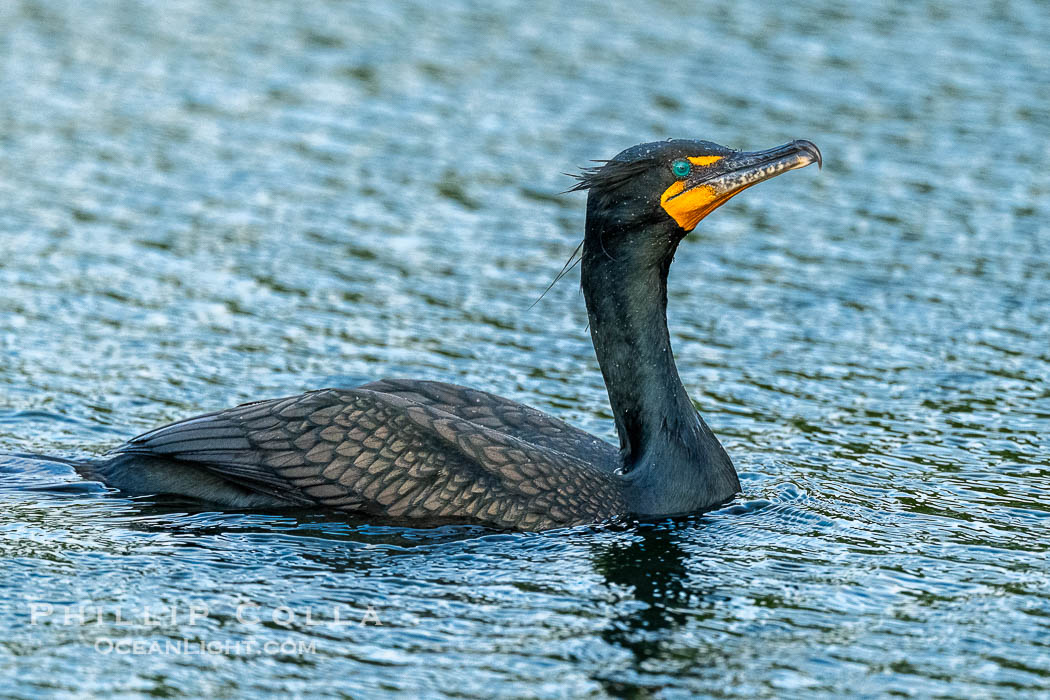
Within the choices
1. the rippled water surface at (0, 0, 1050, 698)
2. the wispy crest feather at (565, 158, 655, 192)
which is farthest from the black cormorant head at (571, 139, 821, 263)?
the rippled water surface at (0, 0, 1050, 698)

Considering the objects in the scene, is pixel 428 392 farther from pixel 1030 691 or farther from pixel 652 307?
pixel 1030 691

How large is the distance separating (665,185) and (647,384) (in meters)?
1.16

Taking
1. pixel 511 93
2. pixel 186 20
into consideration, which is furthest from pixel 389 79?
pixel 186 20

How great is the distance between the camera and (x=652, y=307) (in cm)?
937

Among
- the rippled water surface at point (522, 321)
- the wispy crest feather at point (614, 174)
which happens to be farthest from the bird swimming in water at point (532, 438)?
the rippled water surface at point (522, 321)

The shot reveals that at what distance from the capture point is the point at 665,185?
9.02 meters

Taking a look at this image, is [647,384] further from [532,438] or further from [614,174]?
[614,174]

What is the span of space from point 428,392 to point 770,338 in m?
3.99

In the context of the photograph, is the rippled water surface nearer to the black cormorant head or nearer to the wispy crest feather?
the black cormorant head

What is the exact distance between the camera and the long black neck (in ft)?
30.2

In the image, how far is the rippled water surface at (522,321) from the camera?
7.57 meters

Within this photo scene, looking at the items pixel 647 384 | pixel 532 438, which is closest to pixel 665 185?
pixel 647 384

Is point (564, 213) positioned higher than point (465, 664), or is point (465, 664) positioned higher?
point (564, 213)

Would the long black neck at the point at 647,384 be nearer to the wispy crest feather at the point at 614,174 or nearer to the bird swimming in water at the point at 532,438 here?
the bird swimming in water at the point at 532,438
